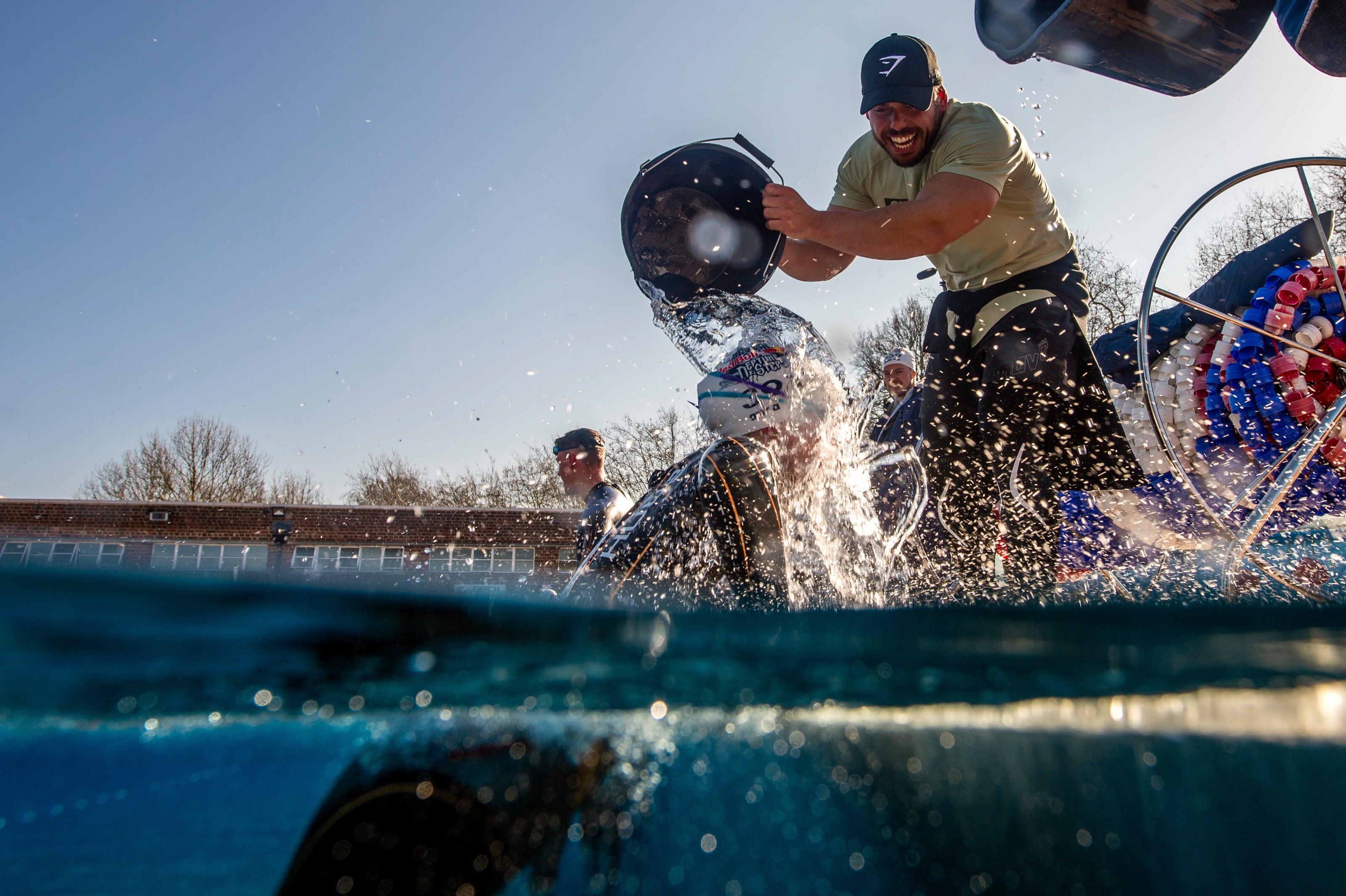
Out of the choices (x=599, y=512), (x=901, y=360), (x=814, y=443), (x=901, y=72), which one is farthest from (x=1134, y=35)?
(x=599, y=512)

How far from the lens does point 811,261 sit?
124 inches

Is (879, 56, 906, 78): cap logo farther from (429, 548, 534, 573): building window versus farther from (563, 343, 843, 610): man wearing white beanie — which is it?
(429, 548, 534, 573): building window

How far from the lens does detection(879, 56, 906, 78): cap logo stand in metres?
2.56

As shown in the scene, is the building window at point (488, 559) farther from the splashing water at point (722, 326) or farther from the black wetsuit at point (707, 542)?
the black wetsuit at point (707, 542)

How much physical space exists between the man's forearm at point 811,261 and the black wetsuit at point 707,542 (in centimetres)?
123

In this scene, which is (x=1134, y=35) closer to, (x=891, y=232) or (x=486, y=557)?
(x=891, y=232)

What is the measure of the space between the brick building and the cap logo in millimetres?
18477

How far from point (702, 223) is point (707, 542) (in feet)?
4.50

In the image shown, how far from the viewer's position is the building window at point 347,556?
856 inches

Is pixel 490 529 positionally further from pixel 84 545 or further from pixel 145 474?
pixel 145 474

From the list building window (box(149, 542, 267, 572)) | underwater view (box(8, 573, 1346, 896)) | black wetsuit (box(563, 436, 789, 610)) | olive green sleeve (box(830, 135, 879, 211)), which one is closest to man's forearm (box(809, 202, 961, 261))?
black wetsuit (box(563, 436, 789, 610))

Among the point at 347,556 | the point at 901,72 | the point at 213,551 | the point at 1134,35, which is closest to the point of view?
the point at 901,72

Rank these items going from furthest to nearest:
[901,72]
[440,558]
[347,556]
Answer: [440,558]
[347,556]
[901,72]

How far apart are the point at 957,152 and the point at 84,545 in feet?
78.9
